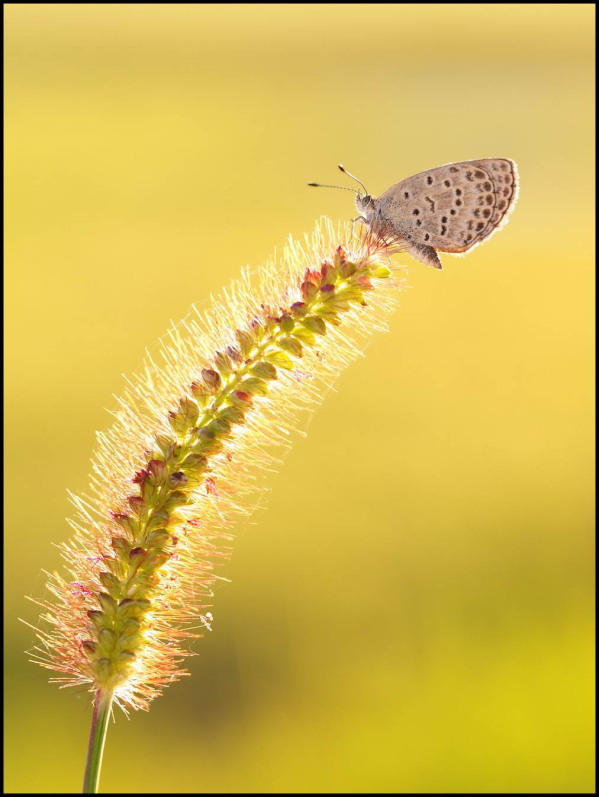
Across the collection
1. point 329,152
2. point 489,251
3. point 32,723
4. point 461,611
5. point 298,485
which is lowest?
point 32,723

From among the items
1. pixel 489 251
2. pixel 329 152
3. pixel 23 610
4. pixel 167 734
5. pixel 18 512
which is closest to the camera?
pixel 167 734

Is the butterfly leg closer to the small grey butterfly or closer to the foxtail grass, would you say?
the small grey butterfly

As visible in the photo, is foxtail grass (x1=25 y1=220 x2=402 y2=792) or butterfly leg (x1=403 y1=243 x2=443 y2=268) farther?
butterfly leg (x1=403 y1=243 x2=443 y2=268)

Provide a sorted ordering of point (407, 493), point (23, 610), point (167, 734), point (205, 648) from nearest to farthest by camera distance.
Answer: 1. point (167, 734)
2. point (205, 648)
3. point (23, 610)
4. point (407, 493)

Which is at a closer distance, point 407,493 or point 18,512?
point 18,512

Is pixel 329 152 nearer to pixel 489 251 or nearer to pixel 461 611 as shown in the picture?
pixel 489 251

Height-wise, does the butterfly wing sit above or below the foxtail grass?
above

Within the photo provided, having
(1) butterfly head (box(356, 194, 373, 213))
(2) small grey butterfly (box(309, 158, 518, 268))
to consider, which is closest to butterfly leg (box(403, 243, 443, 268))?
(2) small grey butterfly (box(309, 158, 518, 268))

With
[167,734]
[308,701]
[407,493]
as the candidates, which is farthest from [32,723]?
[407,493]
